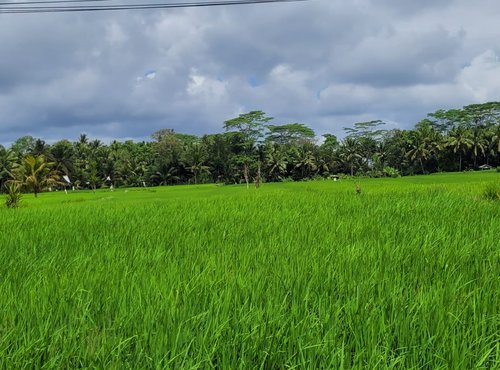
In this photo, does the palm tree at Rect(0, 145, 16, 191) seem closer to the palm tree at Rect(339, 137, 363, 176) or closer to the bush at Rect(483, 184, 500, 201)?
the palm tree at Rect(339, 137, 363, 176)

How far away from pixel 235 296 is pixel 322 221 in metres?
3.53

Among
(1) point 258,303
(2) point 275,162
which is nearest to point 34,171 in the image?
(2) point 275,162

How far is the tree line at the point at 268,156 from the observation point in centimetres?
5056

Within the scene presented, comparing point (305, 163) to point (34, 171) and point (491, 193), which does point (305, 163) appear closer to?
point (34, 171)

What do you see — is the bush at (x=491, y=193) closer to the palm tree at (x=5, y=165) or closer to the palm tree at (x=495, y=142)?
the palm tree at (x=495, y=142)

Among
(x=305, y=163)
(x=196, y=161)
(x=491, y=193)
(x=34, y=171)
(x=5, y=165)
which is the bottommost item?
(x=491, y=193)

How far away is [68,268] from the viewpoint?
127 inches

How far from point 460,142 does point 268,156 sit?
2323 cm

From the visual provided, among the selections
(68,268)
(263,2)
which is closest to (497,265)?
(68,268)

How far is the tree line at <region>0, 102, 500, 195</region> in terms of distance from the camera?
5056 centimetres

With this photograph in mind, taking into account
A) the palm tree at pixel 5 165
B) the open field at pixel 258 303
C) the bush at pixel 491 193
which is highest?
the palm tree at pixel 5 165

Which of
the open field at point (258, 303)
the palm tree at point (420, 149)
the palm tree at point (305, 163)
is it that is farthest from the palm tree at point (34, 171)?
the palm tree at point (420, 149)

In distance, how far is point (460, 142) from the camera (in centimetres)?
4988

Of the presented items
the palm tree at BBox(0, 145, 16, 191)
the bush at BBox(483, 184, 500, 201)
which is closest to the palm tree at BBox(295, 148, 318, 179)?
the palm tree at BBox(0, 145, 16, 191)
